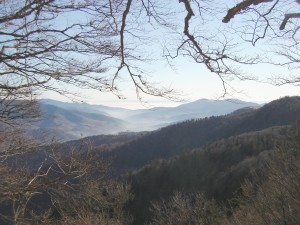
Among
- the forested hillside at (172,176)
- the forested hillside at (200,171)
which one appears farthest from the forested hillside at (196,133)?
the forested hillside at (200,171)

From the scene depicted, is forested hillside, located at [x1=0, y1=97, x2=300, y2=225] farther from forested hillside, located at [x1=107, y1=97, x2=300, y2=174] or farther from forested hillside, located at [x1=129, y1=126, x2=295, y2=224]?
forested hillside, located at [x1=107, y1=97, x2=300, y2=174]

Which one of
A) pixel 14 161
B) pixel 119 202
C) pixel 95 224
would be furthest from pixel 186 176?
pixel 14 161

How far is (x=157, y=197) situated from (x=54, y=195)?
65.3 meters

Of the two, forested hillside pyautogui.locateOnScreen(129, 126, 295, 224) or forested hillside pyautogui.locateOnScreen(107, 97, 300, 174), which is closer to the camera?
forested hillside pyautogui.locateOnScreen(129, 126, 295, 224)

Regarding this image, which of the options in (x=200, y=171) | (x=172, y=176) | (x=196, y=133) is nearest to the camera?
(x=200, y=171)

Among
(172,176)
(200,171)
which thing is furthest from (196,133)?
(200,171)

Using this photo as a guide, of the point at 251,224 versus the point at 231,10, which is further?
the point at 251,224

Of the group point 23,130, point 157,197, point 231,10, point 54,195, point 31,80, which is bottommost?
point 157,197

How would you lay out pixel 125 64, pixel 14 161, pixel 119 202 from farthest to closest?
pixel 119 202 → pixel 14 161 → pixel 125 64

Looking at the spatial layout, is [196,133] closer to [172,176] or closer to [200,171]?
[172,176]

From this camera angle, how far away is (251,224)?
14.4 metres

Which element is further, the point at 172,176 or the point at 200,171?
the point at 172,176

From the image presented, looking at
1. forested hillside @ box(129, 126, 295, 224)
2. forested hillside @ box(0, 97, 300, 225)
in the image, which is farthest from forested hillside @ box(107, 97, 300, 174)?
forested hillside @ box(129, 126, 295, 224)

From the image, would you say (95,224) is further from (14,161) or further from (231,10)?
(231,10)
